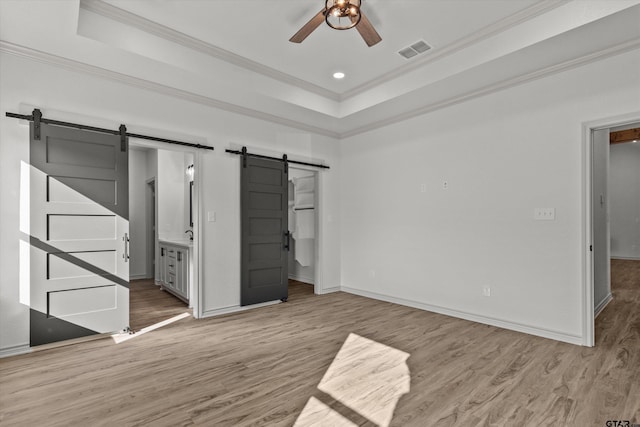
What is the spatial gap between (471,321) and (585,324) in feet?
3.70

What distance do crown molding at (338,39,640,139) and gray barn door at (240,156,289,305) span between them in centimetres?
178

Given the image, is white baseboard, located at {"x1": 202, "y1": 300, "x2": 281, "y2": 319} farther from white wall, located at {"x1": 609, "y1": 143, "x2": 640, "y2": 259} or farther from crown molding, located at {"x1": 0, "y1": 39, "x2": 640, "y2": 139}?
white wall, located at {"x1": 609, "y1": 143, "x2": 640, "y2": 259}

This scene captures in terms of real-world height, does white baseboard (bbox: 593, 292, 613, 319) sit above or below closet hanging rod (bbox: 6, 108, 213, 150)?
below

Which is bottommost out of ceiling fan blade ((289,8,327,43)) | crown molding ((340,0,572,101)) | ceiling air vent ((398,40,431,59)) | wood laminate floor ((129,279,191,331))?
wood laminate floor ((129,279,191,331))

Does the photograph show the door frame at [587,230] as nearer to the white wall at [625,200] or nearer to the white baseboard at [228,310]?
the white baseboard at [228,310]

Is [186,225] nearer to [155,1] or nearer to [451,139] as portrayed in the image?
[155,1]

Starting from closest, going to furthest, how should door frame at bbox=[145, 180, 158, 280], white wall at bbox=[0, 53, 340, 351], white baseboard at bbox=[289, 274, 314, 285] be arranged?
white wall at bbox=[0, 53, 340, 351] → white baseboard at bbox=[289, 274, 314, 285] → door frame at bbox=[145, 180, 158, 280]

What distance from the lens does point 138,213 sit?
23.8ft

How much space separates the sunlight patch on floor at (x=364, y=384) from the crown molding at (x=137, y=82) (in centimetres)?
329

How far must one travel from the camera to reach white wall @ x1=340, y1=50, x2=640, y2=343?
334 centimetres

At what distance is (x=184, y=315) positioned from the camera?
4395 millimetres

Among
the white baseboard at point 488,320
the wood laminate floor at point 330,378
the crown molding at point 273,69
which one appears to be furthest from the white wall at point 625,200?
the crown molding at point 273,69

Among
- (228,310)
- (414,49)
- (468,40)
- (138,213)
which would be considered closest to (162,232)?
(138,213)

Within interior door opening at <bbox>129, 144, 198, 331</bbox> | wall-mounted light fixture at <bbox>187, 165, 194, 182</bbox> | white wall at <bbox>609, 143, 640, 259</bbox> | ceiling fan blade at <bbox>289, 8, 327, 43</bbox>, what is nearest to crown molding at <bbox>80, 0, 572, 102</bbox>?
ceiling fan blade at <bbox>289, 8, 327, 43</bbox>
